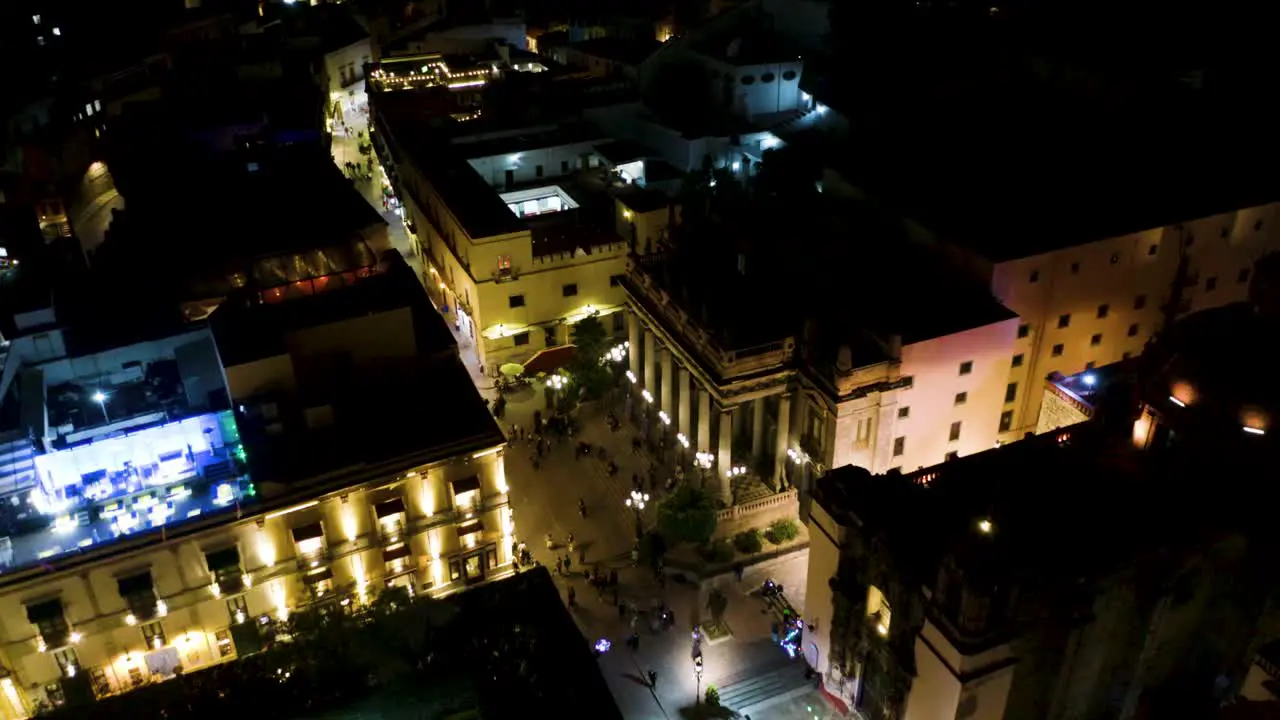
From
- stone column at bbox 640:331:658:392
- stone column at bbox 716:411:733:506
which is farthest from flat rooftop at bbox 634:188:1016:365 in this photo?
stone column at bbox 716:411:733:506

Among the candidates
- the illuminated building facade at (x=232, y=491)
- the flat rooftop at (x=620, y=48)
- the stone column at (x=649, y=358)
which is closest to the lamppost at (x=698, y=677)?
the illuminated building facade at (x=232, y=491)

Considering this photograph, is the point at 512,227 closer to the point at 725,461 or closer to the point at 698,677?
the point at 725,461

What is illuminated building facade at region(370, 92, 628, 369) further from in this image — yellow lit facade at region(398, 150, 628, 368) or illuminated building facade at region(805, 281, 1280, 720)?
illuminated building facade at region(805, 281, 1280, 720)

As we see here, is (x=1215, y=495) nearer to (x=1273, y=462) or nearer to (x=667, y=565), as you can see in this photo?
(x=1273, y=462)

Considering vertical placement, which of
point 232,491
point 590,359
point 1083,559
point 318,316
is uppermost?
point 318,316

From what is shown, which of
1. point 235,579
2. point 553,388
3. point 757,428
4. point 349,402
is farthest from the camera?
point 553,388

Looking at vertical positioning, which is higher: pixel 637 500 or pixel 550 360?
pixel 550 360

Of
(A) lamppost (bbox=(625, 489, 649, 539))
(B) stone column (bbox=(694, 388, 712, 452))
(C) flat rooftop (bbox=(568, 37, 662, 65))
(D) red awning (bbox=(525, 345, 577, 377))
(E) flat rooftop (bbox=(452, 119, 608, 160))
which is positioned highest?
(C) flat rooftop (bbox=(568, 37, 662, 65))

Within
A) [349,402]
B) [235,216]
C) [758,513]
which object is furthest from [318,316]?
[758,513]
